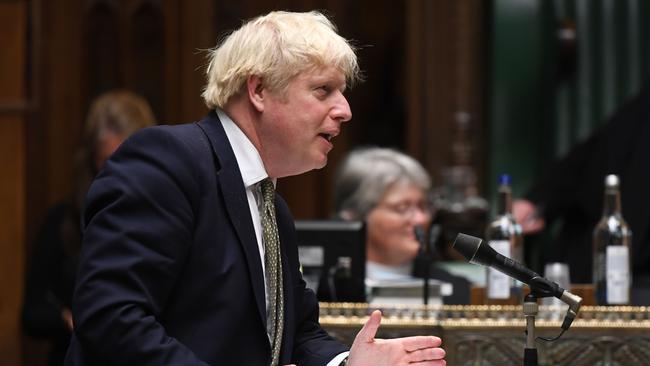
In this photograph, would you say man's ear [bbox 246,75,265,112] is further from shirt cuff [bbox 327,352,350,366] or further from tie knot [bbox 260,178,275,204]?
shirt cuff [bbox 327,352,350,366]

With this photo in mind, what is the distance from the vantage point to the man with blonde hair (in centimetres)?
265

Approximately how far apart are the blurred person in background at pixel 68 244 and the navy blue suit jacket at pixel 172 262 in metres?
2.10

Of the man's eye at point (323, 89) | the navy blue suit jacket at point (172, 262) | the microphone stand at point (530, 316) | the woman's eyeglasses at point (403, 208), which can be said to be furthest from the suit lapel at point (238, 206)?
the woman's eyeglasses at point (403, 208)

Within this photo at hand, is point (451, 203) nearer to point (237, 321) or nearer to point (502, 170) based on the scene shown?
point (502, 170)

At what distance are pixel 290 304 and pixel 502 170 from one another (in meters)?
3.53

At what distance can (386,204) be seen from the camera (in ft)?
17.5

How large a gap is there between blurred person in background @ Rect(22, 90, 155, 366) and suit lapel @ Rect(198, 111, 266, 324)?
6.96 feet

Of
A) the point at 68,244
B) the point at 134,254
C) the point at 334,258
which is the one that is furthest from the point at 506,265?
the point at 68,244

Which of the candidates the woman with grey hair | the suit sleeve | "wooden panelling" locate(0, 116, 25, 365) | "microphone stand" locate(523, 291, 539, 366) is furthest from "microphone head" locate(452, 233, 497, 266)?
"wooden panelling" locate(0, 116, 25, 365)

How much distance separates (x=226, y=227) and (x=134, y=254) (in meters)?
0.28

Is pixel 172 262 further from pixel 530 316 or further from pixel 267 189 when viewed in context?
pixel 530 316

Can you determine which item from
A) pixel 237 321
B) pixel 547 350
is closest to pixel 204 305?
pixel 237 321

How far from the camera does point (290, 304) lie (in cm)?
307

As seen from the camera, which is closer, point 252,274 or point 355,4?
point 252,274
